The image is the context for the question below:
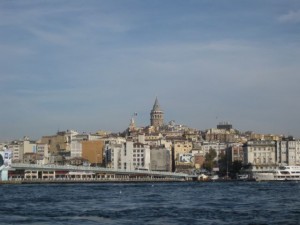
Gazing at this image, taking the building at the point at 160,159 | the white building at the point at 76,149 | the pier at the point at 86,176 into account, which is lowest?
the pier at the point at 86,176

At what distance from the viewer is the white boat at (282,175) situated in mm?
117000

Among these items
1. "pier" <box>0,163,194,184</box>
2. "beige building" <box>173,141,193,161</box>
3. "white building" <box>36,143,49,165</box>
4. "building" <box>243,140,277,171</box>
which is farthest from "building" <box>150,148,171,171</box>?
"white building" <box>36,143,49,165</box>

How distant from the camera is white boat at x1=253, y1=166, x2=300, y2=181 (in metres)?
117

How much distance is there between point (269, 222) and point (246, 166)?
107 metres

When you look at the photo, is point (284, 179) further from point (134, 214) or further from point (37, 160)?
point (134, 214)

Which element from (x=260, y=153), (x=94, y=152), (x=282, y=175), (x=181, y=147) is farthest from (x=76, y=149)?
(x=282, y=175)

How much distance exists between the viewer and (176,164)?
149875mm

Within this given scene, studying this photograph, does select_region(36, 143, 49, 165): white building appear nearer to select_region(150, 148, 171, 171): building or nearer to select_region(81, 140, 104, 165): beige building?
select_region(81, 140, 104, 165): beige building

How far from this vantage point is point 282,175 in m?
118

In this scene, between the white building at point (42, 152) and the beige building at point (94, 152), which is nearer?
the white building at point (42, 152)

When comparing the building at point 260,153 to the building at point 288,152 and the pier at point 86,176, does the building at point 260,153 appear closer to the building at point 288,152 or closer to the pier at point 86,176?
the building at point 288,152

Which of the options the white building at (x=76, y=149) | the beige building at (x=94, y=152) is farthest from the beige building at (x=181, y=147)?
the white building at (x=76, y=149)

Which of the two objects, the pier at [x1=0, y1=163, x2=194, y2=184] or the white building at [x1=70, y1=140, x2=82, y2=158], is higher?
the white building at [x1=70, y1=140, x2=82, y2=158]

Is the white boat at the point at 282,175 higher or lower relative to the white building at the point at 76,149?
lower
